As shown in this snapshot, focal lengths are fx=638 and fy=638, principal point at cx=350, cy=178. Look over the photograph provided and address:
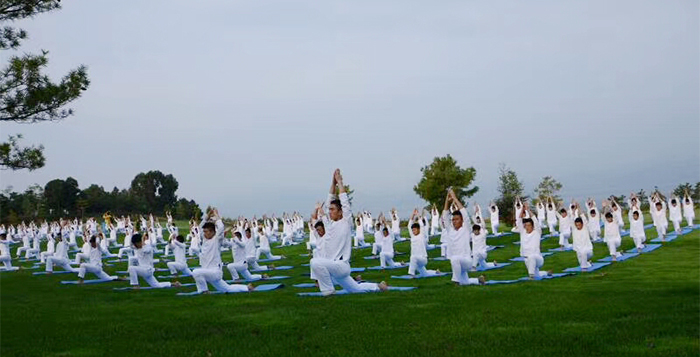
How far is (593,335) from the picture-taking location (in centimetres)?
733

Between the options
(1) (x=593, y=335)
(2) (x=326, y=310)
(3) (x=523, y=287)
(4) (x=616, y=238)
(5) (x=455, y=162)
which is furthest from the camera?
(5) (x=455, y=162)

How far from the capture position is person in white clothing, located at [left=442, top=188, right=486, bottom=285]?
1414 cm

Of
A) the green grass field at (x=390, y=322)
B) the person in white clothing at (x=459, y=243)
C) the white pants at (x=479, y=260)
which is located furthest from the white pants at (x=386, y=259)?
the green grass field at (x=390, y=322)

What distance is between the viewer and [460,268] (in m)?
14.2

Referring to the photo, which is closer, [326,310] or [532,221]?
[326,310]

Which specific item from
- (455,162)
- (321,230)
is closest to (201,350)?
(321,230)

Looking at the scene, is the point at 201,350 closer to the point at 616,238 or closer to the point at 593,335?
the point at 593,335

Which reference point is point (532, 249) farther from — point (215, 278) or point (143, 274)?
point (143, 274)

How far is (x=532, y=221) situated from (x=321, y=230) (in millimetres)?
5275

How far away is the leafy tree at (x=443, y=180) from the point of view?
4553 centimetres

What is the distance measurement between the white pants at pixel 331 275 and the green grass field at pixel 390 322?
0.62m

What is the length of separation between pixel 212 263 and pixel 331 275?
136 inches

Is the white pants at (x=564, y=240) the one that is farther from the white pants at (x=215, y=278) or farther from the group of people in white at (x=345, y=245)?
the white pants at (x=215, y=278)

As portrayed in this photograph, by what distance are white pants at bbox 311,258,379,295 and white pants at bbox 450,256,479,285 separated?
2.14 m
